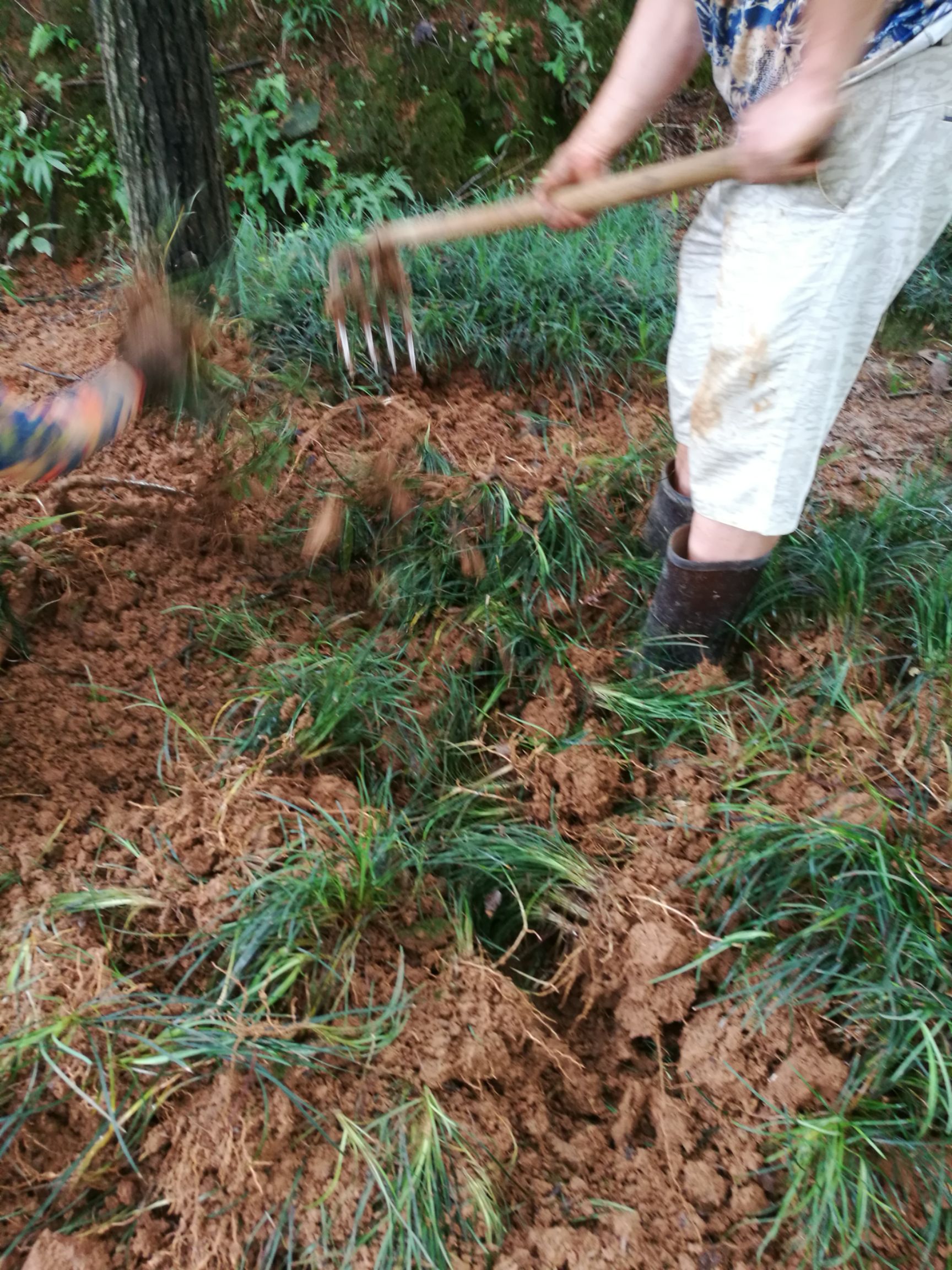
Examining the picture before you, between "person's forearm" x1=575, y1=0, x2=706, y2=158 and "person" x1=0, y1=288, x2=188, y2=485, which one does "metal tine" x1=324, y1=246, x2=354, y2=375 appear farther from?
"person's forearm" x1=575, y1=0, x2=706, y2=158

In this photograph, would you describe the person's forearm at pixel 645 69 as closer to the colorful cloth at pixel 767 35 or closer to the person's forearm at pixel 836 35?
the colorful cloth at pixel 767 35

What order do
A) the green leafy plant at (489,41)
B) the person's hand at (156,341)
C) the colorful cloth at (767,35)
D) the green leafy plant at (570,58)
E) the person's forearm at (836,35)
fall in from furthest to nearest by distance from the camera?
the green leafy plant at (570,58)
the green leafy plant at (489,41)
the person's hand at (156,341)
the colorful cloth at (767,35)
the person's forearm at (836,35)

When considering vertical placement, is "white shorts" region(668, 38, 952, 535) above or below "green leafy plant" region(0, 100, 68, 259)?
below

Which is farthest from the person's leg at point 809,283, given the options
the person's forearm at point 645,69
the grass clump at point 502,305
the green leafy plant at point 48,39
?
Answer: the green leafy plant at point 48,39

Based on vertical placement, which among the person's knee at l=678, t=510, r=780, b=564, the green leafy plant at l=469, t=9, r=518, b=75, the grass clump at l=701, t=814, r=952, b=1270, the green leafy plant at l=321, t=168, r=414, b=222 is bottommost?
the grass clump at l=701, t=814, r=952, b=1270

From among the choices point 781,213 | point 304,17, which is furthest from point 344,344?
point 304,17

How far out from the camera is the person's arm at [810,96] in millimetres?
1252

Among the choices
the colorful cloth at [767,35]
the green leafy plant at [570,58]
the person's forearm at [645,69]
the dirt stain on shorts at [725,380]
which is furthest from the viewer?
the green leafy plant at [570,58]

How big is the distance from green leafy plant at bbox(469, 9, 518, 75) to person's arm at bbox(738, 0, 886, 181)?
3.02 meters

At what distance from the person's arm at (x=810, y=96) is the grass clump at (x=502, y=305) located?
144cm

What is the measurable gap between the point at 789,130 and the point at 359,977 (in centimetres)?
159

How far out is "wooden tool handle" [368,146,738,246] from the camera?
156 centimetres

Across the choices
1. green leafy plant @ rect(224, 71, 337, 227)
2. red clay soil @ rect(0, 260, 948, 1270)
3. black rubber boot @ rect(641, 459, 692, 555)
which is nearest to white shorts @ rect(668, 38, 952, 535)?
black rubber boot @ rect(641, 459, 692, 555)

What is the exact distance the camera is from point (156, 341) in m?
2.04
